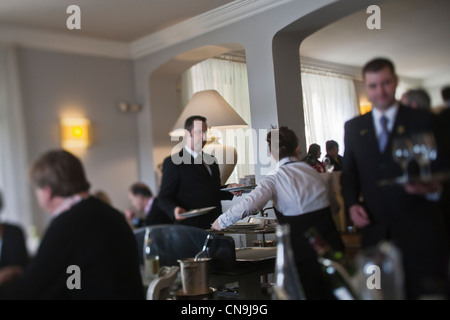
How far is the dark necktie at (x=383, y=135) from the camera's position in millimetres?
1636

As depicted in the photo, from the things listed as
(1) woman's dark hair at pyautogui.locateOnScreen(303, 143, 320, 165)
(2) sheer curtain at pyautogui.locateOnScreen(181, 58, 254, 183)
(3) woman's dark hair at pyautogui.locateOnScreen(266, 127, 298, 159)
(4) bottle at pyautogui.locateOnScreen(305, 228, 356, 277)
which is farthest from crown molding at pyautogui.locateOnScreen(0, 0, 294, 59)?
(4) bottle at pyautogui.locateOnScreen(305, 228, 356, 277)


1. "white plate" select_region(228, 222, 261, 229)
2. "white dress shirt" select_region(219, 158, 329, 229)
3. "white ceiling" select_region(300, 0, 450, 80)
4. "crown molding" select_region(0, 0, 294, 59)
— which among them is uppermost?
"crown molding" select_region(0, 0, 294, 59)

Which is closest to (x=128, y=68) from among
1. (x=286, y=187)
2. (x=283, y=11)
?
(x=283, y=11)

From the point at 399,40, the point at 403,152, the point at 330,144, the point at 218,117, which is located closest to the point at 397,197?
the point at 403,152

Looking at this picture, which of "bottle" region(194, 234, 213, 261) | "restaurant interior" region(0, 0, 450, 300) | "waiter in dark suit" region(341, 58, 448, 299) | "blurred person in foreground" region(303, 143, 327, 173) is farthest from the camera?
"bottle" region(194, 234, 213, 261)

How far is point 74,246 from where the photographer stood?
5.12 feet

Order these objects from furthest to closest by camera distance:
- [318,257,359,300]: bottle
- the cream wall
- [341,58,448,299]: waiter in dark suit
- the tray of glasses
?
the cream wall
[318,257,359,300]: bottle
[341,58,448,299]: waiter in dark suit
the tray of glasses

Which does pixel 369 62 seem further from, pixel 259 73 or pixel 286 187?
pixel 259 73

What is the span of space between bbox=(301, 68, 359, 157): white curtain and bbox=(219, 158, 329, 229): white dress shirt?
10cm

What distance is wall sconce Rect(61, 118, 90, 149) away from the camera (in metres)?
2.27

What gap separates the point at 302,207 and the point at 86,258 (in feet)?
2.71

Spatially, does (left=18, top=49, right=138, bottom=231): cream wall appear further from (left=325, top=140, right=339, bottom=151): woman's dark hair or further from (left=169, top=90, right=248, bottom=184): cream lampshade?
(left=325, top=140, right=339, bottom=151): woman's dark hair

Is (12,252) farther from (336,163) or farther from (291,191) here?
(336,163)

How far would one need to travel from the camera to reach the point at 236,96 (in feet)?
10.0
